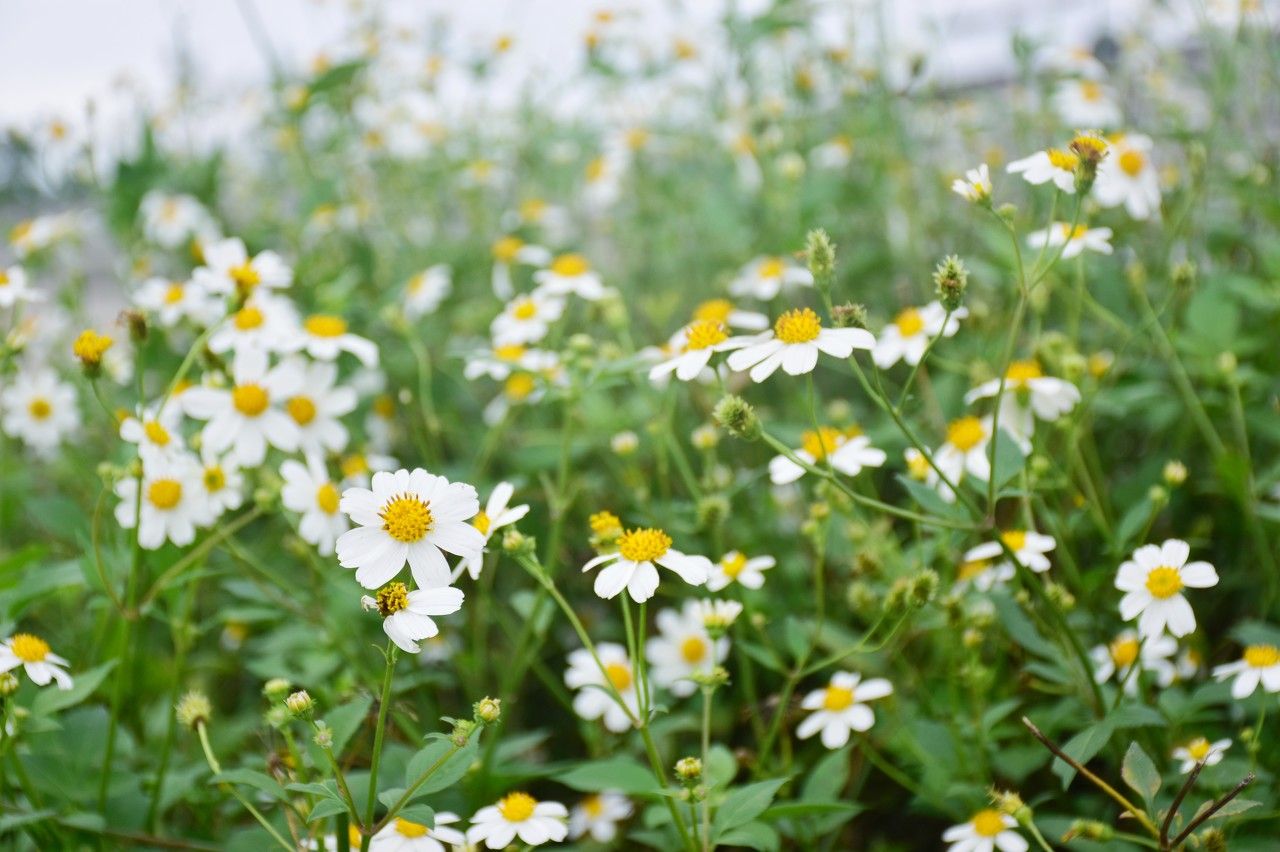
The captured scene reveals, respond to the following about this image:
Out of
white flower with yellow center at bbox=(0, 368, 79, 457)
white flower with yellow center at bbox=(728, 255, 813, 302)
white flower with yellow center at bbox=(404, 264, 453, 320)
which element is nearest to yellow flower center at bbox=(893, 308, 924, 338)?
white flower with yellow center at bbox=(728, 255, 813, 302)

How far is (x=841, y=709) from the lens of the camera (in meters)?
0.98

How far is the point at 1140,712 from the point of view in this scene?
2.71 feet

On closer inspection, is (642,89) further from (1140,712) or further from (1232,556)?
(1140,712)

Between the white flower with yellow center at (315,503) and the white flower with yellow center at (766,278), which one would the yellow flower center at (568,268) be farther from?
the white flower with yellow center at (315,503)

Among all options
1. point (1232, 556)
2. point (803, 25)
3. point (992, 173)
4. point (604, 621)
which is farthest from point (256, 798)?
point (992, 173)

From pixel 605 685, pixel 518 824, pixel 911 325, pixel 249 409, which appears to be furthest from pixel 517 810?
pixel 911 325

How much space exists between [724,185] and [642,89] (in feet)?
1.65

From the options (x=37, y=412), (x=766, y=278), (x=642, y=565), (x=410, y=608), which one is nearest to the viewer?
(x=410, y=608)

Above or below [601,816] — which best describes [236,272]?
above

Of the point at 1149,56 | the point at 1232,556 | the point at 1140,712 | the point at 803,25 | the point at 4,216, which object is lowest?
the point at 1140,712

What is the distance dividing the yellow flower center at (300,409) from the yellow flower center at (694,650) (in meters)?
0.45

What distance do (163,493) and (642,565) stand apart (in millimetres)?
479

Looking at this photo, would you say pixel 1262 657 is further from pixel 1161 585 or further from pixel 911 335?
pixel 911 335

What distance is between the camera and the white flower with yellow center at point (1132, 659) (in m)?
0.91
